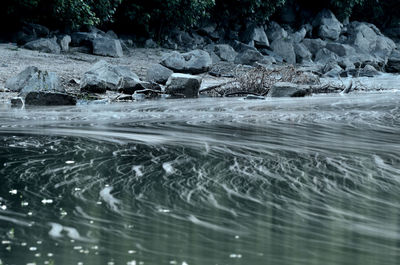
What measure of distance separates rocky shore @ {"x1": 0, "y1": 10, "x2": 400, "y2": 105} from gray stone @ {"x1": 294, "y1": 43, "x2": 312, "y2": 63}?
0.04 m

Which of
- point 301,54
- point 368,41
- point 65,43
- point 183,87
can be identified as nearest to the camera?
point 183,87

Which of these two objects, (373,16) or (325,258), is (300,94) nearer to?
(325,258)

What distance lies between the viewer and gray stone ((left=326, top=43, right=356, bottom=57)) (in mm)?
27967

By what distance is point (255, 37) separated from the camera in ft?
88.4

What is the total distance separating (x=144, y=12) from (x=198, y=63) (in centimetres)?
569

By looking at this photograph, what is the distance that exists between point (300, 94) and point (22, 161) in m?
8.69

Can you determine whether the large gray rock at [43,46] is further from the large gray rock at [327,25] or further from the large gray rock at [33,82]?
the large gray rock at [327,25]

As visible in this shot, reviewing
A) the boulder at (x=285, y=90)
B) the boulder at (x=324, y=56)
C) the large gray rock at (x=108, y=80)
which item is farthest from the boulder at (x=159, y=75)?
→ the boulder at (x=324, y=56)

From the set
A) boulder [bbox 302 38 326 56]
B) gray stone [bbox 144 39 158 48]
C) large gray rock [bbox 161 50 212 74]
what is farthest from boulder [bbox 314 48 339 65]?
large gray rock [bbox 161 50 212 74]

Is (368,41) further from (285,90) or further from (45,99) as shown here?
(45,99)

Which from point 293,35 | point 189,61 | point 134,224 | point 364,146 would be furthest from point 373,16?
point 134,224

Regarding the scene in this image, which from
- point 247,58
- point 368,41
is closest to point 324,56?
point 368,41

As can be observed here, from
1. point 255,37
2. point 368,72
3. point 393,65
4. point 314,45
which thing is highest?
point 255,37

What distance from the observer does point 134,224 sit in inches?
96.0
